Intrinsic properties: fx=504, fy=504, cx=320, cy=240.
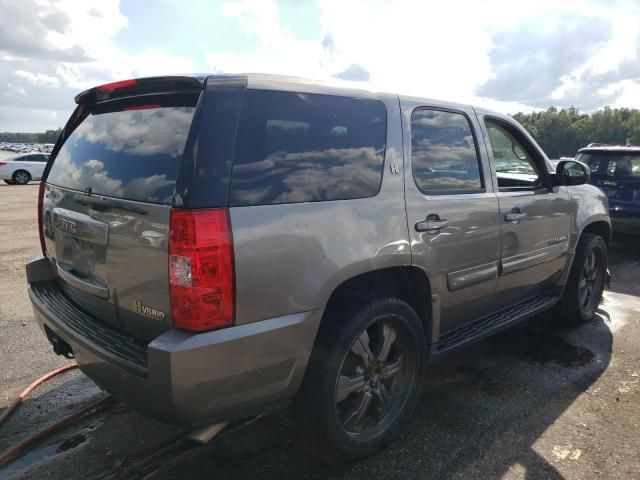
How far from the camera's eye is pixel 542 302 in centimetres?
407

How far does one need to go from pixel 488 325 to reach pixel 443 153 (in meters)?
1.24

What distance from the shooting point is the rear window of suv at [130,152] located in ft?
6.96

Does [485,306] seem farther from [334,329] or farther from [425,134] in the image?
[334,329]

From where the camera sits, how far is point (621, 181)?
7836mm

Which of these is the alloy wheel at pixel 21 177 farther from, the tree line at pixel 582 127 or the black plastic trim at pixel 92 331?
the tree line at pixel 582 127

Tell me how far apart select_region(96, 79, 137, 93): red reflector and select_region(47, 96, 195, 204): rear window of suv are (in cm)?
10

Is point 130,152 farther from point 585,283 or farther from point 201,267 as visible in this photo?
point 585,283

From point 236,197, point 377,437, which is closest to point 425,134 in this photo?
point 236,197

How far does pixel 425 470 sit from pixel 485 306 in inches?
51.9

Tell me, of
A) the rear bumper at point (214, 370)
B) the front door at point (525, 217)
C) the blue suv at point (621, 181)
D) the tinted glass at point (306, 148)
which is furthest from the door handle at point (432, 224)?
the blue suv at point (621, 181)

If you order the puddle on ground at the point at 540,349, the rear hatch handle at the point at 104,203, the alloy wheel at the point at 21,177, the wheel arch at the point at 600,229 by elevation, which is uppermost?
the rear hatch handle at the point at 104,203

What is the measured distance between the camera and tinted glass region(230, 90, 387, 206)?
2.11 metres

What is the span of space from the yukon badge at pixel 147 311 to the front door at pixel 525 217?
2321mm

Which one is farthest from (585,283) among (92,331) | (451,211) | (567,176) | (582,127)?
(582,127)
